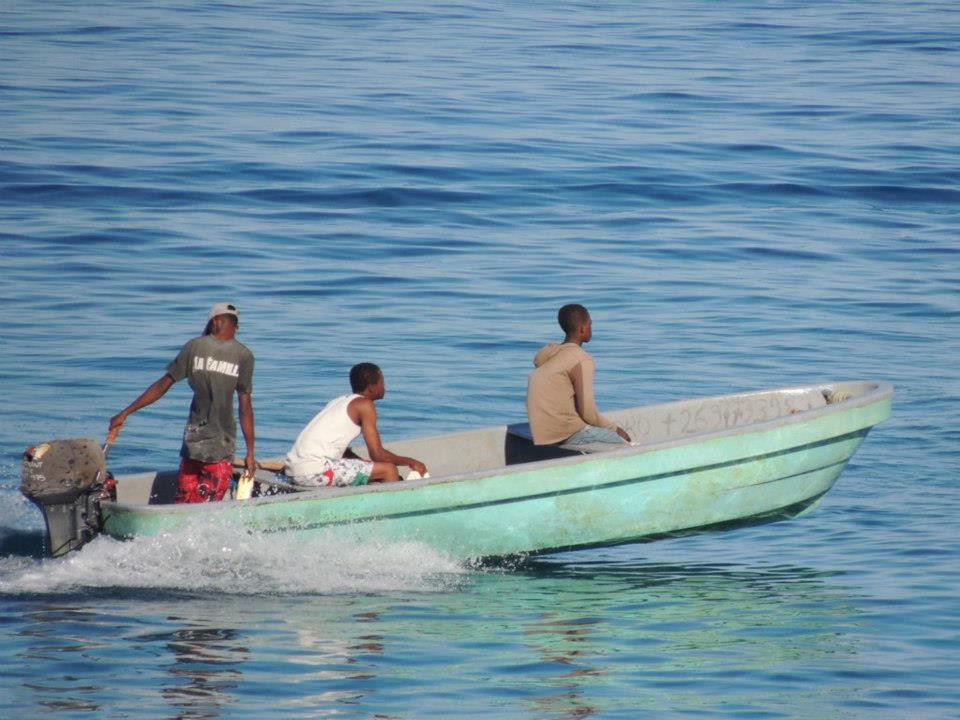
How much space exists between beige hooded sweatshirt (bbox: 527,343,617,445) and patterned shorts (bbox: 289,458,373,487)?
1.24m

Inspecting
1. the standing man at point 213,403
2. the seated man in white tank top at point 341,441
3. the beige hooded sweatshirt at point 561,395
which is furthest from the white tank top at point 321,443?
the beige hooded sweatshirt at point 561,395

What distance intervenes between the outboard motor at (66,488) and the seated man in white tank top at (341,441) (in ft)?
4.46

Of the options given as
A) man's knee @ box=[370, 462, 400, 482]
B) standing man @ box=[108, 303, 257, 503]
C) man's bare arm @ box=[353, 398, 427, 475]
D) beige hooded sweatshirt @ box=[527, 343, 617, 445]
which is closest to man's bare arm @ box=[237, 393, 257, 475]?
standing man @ box=[108, 303, 257, 503]

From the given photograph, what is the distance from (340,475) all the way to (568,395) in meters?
1.70

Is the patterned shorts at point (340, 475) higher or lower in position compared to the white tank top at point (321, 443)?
lower

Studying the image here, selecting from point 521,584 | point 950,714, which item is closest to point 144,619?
point 521,584

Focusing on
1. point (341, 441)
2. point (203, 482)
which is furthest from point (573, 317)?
point (203, 482)

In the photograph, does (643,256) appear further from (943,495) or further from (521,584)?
(521,584)

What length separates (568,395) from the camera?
36.5 ft

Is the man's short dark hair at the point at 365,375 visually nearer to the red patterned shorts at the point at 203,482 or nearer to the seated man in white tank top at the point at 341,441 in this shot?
the seated man in white tank top at the point at 341,441

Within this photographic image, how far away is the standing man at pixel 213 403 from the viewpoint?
34.6 feet

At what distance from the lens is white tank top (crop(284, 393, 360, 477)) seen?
10750 millimetres

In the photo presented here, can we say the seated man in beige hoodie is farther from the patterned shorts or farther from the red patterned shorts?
the red patterned shorts

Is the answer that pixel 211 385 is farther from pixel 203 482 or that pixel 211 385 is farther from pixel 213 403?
pixel 203 482
